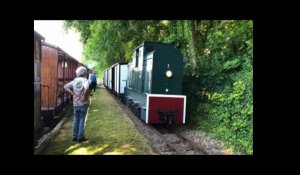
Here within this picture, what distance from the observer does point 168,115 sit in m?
9.97

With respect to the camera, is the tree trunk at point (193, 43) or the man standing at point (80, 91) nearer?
the man standing at point (80, 91)

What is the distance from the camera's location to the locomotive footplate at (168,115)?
32.7 feet

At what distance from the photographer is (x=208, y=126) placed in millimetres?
10156

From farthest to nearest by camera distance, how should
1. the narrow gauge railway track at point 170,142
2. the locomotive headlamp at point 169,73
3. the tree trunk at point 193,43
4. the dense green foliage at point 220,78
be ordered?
the tree trunk at point 193,43
the locomotive headlamp at point 169,73
the dense green foliage at point 220,78
the narrow gauge railway track at point 170,142

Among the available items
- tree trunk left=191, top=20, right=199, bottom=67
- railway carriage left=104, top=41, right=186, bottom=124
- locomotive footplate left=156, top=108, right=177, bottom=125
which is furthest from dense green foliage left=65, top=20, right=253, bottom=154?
locomotive footplate left=156, top=108, right=177, bottom=125

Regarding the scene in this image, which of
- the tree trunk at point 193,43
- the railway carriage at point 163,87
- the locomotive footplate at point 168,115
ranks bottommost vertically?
the locomotive footplate at point 168,115

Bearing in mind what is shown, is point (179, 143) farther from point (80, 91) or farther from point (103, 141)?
point (80, 91)

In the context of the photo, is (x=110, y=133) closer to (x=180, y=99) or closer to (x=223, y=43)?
(x=180, y=99)

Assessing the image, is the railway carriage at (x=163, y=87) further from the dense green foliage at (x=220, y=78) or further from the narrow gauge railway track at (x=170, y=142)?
the dense green foliage at (x=220, y=78)

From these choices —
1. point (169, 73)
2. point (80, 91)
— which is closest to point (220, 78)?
point (169, 73)

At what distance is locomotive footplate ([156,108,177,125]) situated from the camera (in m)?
9.97

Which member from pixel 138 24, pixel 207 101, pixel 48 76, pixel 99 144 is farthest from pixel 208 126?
pixel 138 24

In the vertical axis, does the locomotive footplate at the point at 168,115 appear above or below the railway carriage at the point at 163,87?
below

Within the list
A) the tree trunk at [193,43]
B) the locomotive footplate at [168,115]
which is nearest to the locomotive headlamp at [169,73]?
the locomotive footplate at [168,115]
